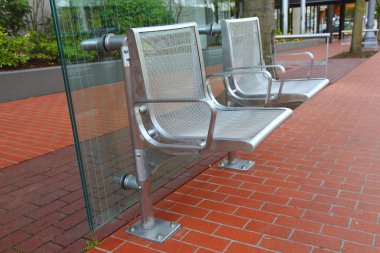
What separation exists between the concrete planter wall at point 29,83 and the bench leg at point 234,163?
17.6 feet

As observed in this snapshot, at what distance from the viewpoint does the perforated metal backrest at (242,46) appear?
317 centimetres

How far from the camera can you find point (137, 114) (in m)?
2.20

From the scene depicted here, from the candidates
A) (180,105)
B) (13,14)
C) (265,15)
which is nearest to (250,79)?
(180,105)

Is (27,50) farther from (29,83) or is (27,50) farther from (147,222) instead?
(147,222)

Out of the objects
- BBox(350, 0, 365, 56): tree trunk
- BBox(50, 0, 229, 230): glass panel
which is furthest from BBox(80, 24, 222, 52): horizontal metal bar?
BBox(350, 0, 365, 56): tree trunk

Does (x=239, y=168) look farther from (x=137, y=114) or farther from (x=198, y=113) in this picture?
(x=137, y=114)

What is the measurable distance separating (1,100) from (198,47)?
583 cm

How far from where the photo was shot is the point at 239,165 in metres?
3.47

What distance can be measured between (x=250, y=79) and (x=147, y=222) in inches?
74.0

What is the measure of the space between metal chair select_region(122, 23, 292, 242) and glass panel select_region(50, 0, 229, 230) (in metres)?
0.17

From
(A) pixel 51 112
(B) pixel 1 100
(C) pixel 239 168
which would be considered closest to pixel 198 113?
(C) pixel 239 168

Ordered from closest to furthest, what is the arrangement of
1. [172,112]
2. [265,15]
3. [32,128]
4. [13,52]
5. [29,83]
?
[172,112] → [32,128] → [265,15] → [29,83] → [13,52]

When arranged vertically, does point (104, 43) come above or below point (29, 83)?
above

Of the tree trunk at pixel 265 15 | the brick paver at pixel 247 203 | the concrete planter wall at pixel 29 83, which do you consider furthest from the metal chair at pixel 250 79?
the concrete planter wall at pixel 29 83
